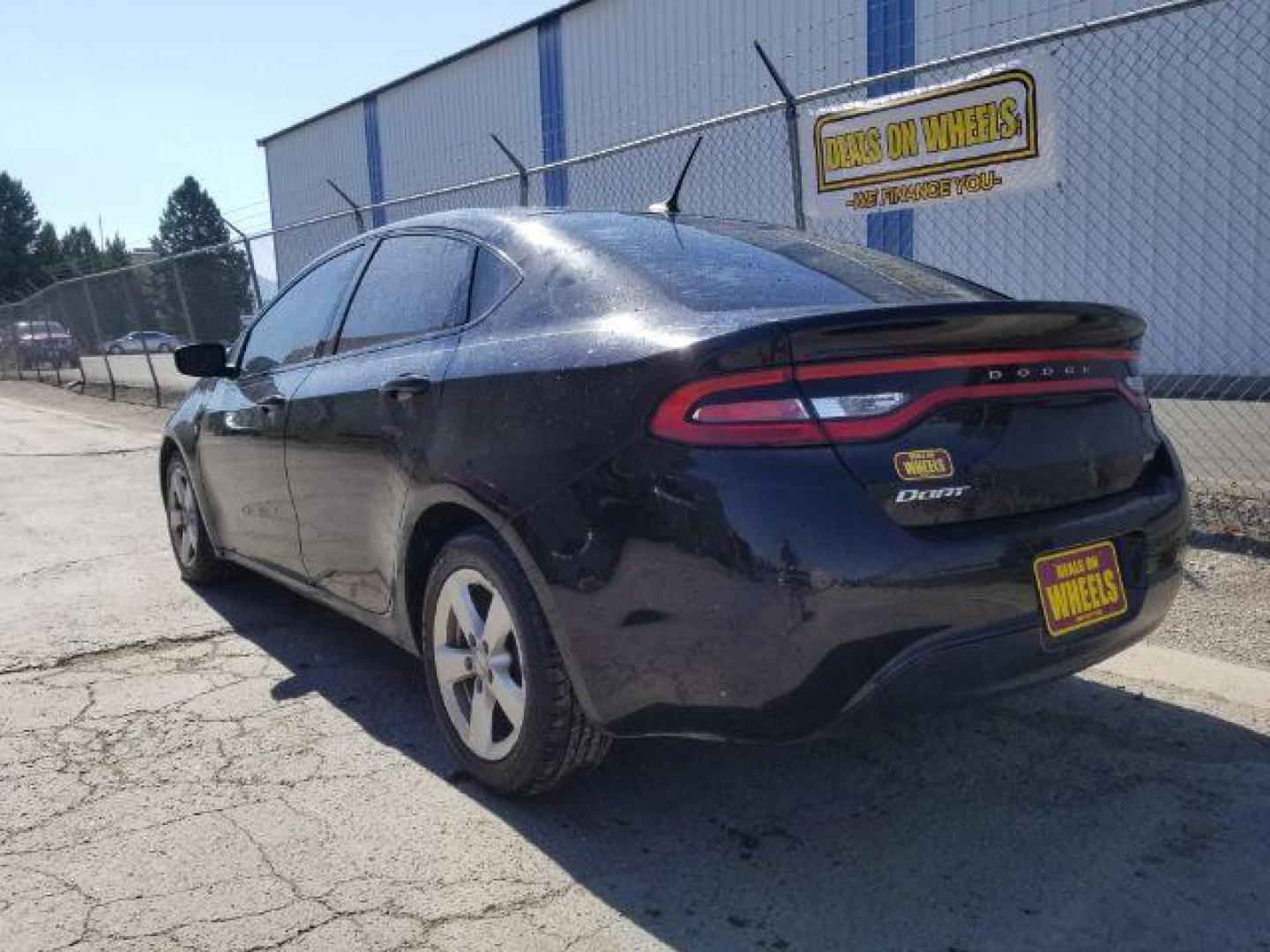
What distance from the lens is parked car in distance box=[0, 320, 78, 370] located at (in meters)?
21.7

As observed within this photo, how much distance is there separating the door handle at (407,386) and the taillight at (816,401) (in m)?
0.98

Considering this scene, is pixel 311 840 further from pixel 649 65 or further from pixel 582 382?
pixel 649 65

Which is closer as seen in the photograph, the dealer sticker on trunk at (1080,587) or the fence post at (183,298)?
the dealer sticker on trunk at (1080,587)

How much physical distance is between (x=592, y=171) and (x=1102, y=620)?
13965 millimetres

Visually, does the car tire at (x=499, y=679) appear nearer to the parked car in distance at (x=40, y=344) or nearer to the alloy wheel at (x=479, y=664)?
the alloy wheel at (x=479, y=664)

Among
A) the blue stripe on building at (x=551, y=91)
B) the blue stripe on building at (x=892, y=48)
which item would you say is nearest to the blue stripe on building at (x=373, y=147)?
the blue stripe on building at (x=551, y=91)

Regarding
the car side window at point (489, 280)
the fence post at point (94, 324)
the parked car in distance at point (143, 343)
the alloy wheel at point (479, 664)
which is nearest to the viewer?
the alloy wheel at point (479, 664)

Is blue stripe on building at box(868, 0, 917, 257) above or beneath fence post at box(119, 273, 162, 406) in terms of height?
above

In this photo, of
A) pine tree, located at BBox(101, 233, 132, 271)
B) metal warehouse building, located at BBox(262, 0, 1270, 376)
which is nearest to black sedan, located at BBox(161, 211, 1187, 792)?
metal warehouse building, located at BBox(262, 0, 1270, 376)

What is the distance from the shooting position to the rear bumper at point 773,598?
2207mm

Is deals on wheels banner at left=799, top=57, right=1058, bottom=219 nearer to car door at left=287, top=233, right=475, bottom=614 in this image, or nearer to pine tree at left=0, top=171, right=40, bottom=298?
car door at left=287, top=233, right=475, bottom=614

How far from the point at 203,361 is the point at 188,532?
106cm

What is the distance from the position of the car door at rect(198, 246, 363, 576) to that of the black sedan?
0.73 meters

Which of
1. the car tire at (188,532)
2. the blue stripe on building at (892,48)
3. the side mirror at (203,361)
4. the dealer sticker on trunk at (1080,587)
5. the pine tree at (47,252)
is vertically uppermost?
the pine tree at (47,252)
